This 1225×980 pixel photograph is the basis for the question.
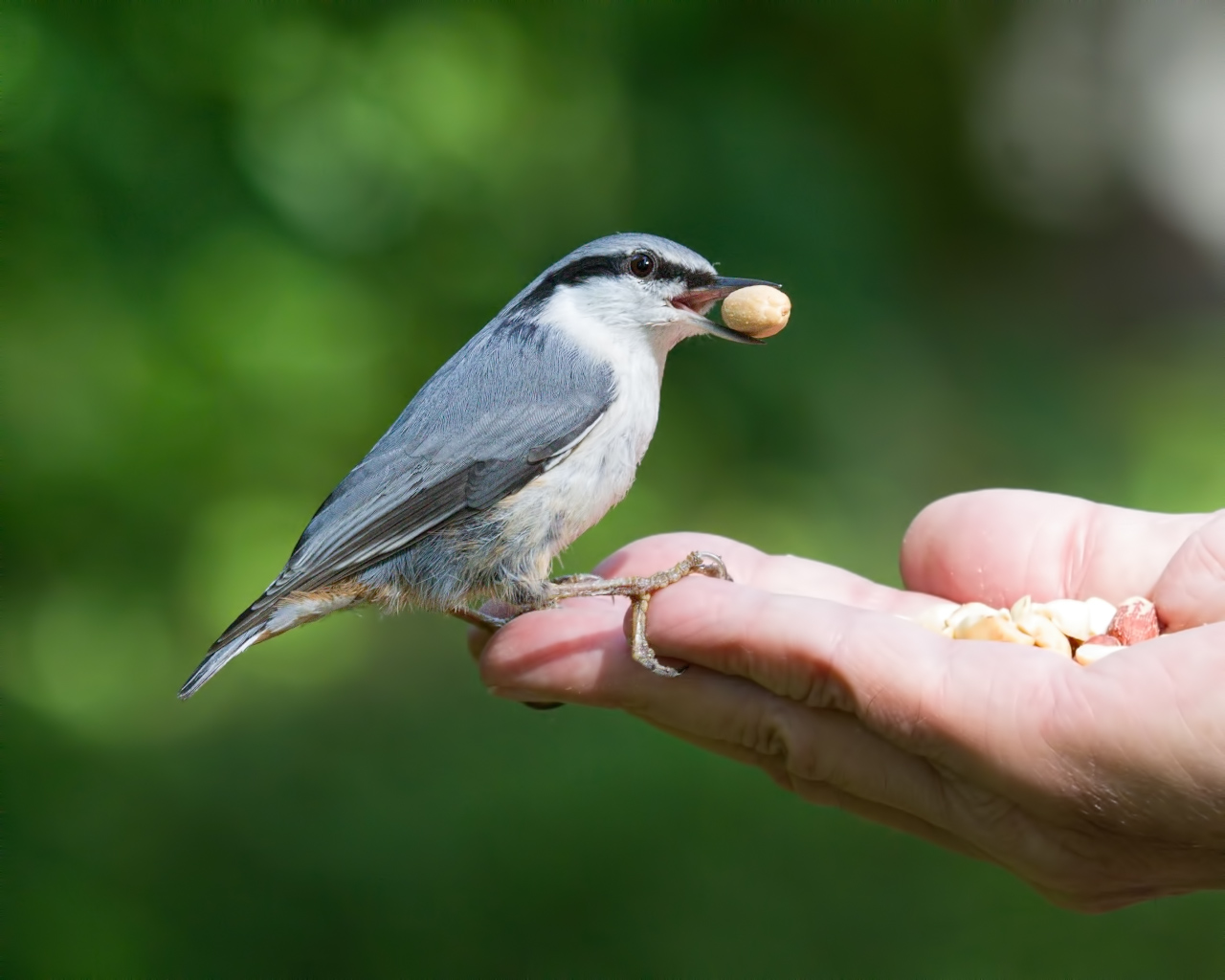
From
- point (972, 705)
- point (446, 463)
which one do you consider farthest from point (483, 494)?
point (972, 705)

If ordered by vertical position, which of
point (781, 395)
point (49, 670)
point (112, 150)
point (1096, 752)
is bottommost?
point (49, 670)

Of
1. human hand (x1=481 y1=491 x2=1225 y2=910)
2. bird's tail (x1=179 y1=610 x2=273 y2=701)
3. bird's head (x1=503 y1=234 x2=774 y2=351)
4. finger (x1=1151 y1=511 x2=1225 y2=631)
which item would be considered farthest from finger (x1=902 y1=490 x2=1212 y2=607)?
bird's tail (x1=179 y1=610 x2=273 y2=701)

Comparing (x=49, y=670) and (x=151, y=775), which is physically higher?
(x=49, y=670)

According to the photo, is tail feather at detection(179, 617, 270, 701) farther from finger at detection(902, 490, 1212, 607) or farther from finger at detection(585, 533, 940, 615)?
finger at detection(902, 490, 1212, 607)

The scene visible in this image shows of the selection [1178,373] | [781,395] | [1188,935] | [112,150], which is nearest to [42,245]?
[112,150]

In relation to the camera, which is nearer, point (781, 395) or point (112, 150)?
point (112, 150)

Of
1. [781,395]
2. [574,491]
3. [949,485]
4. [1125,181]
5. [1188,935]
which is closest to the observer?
[574,491]

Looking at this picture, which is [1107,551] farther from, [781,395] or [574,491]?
[781,395]

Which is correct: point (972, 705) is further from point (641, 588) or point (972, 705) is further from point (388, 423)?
point (388, 423)
